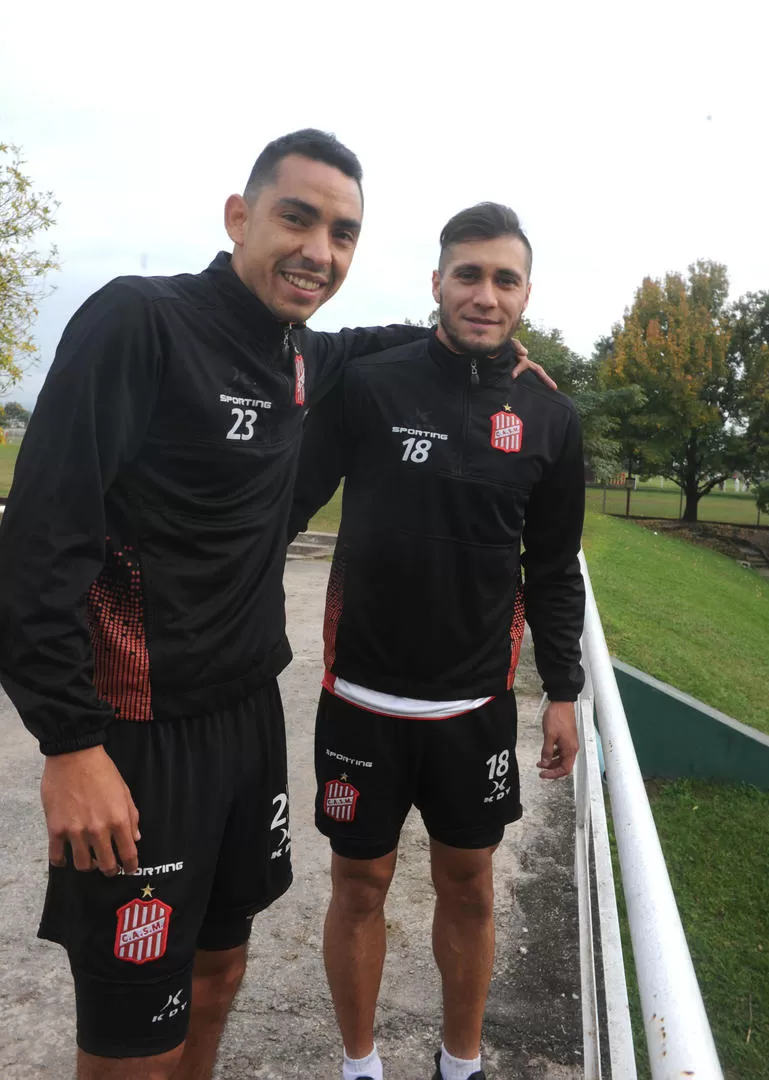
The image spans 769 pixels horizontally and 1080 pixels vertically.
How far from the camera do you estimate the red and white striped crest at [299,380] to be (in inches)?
76.4

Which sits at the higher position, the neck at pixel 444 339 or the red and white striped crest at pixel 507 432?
the neck at pixel 444 339

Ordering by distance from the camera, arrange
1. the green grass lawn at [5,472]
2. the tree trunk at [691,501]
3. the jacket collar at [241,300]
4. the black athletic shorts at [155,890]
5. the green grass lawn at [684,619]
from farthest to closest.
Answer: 1. the tree trunk at [691,501]
2. the green grass lawn at [5,472]
3. the green grass lawn at [684,619]
4. the jacket collar at [241,300]
5. the black athletic shorts at [155,890]

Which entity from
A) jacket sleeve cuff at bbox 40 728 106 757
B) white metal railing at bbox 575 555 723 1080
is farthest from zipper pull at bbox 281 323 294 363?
white metal railing at bbox 575 555 723 1080

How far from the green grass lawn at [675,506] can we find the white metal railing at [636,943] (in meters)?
34.9

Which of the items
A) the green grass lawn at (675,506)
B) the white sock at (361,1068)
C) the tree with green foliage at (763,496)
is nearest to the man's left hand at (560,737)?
the white sock at (361,1068)

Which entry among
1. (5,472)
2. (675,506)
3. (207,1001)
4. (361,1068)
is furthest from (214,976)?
(675,506)

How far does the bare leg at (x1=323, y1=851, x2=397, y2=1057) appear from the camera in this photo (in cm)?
223

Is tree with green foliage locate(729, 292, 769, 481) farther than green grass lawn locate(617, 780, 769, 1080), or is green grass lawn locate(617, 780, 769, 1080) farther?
tree with green foliage locate(729, 292, 769, 481)

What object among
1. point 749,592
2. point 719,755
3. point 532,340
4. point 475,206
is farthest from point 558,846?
point 532,340

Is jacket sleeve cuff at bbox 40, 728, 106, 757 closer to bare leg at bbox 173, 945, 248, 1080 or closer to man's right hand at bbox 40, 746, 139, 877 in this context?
man's right hand at bbox 40, 746, 139, 877

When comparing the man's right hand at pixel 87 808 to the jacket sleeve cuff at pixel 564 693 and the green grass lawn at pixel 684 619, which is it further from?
the green grass lawn at pixel 684 619

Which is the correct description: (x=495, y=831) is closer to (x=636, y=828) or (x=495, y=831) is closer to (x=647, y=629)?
(x=636, y=828)

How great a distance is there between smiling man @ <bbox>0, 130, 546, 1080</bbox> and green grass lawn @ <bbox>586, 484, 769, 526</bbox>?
1410 inches


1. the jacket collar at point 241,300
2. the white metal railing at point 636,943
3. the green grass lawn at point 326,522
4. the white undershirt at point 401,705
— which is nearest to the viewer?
the white metal railing at point 636,943
